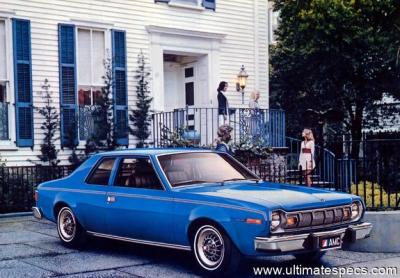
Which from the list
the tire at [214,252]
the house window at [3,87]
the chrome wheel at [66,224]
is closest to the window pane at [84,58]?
the house window at [3,87]

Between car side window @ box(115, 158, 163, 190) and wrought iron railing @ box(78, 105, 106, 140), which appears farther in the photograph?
wrought iron railing @ box(78, 105, 106, 140)

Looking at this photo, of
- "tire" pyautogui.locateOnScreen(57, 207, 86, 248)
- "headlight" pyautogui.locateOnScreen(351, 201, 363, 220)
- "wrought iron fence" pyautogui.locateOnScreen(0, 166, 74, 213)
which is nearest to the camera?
"headlight" pyautogui.locateOnScreen(351, 201, 363, 220)

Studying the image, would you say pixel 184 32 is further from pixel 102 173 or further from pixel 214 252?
pixel 214 252

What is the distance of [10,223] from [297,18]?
12101mm

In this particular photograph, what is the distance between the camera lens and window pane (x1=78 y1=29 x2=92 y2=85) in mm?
15203

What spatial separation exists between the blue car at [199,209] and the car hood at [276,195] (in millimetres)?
12

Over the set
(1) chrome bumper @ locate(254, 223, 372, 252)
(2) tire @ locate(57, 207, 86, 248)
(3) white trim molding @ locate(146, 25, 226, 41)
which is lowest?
(2) tire @ locate(57, 207, 86, 248)

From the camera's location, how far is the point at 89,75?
50.3 ft

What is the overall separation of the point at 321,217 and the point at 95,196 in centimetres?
309

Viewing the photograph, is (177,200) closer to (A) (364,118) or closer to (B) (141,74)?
(B) (141,74)

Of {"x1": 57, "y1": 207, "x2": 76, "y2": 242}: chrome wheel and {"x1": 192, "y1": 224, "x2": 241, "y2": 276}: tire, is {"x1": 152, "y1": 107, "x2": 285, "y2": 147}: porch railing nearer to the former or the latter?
{"x1": 57, "y1": 207, "x2": 76, "y2": 242}: chrome wheel

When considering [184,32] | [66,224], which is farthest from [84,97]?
[66,224]

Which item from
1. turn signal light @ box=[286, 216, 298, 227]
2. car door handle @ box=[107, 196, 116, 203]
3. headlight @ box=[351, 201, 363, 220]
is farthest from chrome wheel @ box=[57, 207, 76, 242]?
headlight @ box=[351, 201, 363, 220]

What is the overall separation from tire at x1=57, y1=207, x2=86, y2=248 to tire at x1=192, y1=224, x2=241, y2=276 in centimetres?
224
